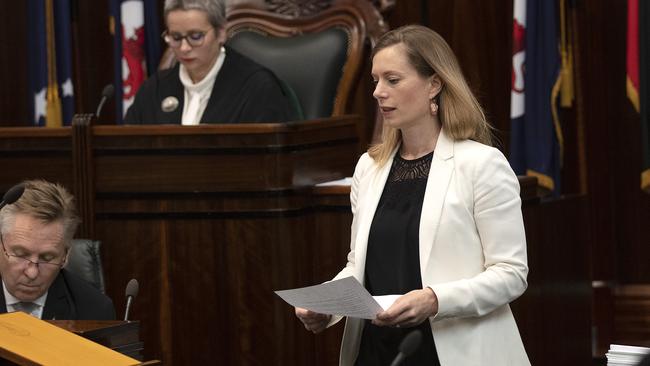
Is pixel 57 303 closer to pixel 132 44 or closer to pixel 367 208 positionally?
pixel 367 208

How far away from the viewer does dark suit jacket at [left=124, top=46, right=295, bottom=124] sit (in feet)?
18.7

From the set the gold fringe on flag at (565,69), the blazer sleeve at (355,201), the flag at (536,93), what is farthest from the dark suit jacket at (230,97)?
the blazer sleeve at (355,201)

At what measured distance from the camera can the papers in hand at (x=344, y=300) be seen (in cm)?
300

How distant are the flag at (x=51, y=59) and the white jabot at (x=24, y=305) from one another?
3895mm

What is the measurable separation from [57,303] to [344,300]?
40.3 inches

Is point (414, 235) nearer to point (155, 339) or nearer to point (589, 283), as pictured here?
point (155, 339)

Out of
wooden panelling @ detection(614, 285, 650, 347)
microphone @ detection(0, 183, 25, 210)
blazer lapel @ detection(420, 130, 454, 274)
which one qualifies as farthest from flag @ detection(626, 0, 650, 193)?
microphone @ detection(0, 183, 25, 210)

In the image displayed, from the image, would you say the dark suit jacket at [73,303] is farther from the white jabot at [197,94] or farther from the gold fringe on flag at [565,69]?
the gold fringe on flag at [565,69]

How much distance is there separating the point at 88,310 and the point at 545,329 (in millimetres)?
2246

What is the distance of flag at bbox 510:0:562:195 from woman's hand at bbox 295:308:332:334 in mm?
3251

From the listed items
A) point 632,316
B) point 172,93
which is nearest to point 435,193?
point 172,93

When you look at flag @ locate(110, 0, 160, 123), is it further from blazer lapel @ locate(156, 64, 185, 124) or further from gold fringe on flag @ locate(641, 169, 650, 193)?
gold fringe on flag @ locate(641, 169, 650, 193)

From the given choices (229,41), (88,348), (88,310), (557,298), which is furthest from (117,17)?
(88,348)

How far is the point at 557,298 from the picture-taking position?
17.8ft
